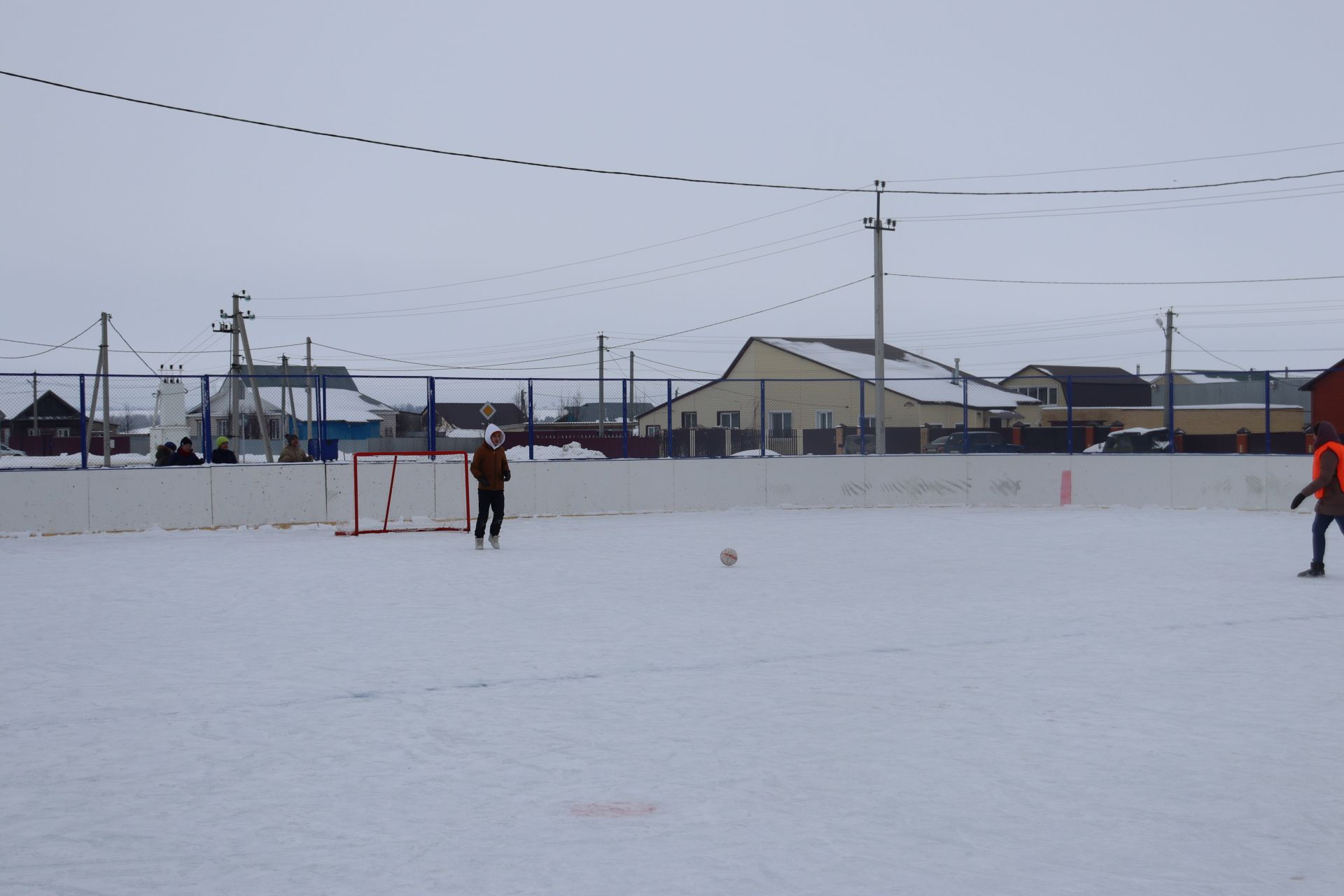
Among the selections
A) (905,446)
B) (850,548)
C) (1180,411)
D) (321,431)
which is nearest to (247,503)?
(321,431)

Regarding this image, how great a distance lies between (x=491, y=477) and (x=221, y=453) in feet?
21.2

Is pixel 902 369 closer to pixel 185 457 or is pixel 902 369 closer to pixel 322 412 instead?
pixel 322 412

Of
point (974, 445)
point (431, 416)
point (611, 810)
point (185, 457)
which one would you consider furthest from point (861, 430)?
point (611, 810)

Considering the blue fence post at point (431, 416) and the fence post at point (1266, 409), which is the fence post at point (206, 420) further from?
the fence post at point (1266, 409)

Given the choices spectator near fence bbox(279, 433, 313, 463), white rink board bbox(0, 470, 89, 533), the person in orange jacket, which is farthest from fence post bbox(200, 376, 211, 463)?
the person in orange jacket

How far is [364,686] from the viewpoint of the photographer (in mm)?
7203

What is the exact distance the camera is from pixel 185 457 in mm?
18906

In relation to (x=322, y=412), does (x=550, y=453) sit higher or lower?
lower

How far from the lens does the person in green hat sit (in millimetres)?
19391

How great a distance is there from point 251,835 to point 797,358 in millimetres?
49724

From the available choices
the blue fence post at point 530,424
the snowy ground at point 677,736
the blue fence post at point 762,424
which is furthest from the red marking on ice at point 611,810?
the blue fence post at point 762,424

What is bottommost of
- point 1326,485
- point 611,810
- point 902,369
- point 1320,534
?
point 611,810

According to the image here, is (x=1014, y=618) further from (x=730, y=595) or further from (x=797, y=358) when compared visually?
(x=797, y=358)

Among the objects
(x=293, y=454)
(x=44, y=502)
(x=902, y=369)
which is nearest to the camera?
(x=44, y=502)
